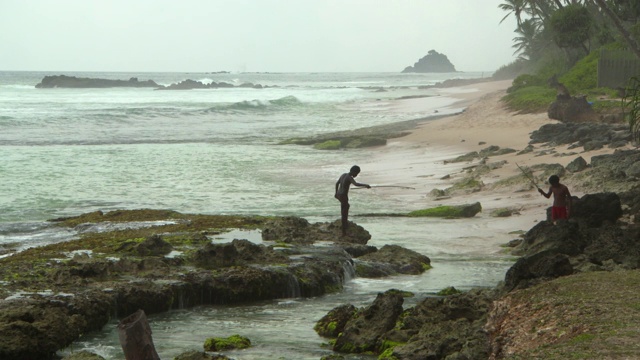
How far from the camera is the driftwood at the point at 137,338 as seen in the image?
5914 mm

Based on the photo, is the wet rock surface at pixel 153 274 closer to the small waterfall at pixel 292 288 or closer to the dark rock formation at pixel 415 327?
the small waterfall at pixel 292 288

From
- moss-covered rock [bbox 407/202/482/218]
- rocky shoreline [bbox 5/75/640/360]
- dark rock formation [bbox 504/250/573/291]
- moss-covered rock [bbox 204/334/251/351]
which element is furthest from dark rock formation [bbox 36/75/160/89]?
dark rock formation [bbox 504/250/573/291]

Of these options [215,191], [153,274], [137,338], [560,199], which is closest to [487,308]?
[137,338]

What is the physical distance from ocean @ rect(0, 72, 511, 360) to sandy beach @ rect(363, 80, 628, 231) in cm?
77

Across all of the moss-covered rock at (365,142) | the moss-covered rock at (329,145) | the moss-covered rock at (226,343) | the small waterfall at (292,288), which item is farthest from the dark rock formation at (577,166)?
the moss-covered rock at (329,145)

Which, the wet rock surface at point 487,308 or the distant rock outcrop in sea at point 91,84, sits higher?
the wet rock surface at point 487,308

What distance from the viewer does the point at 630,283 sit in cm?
755

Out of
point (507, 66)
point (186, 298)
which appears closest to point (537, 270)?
point (186, 298)

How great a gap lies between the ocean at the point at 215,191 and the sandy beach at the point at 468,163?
77 cm

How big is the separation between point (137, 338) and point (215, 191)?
15.4 meters

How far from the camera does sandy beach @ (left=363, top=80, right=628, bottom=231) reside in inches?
663

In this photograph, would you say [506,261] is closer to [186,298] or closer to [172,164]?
[186,298]

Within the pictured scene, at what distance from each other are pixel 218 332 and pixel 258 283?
5.36ft

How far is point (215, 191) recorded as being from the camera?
21312mm
